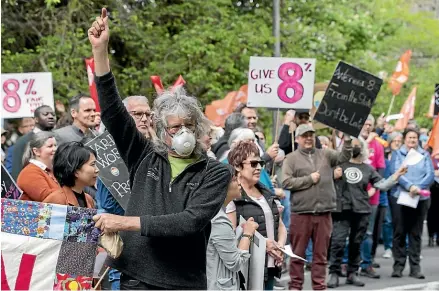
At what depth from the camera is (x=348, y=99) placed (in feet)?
41.4

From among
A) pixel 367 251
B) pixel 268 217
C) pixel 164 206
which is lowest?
pixel 367 251

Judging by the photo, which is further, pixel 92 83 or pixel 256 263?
pixel 92 83

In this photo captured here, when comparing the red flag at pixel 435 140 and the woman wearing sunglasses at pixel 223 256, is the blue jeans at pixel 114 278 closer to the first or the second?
the woman wearing sunglasses at pixel 223 256

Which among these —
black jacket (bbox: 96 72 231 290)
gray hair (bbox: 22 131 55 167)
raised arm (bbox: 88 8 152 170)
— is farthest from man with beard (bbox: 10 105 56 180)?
black jacket (bbox: 96 72 231 290)

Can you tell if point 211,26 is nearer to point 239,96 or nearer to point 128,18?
point 128,18

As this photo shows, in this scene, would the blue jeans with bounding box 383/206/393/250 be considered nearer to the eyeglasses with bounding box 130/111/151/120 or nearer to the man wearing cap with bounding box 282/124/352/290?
the man wearing cap with bounding box 282/124/352/290

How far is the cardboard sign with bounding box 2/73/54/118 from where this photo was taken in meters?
13.9

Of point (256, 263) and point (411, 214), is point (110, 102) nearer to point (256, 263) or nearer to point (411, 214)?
point (256, 263)

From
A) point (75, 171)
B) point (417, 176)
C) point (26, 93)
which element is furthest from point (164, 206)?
point (417, 176)

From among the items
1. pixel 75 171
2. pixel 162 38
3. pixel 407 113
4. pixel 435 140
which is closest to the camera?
pixel 75 171

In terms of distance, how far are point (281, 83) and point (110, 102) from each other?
7888 mm

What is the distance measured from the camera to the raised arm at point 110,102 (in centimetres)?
494

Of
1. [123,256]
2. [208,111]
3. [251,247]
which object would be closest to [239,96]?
[208,111]

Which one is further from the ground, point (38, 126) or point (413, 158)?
point (38, 126)
